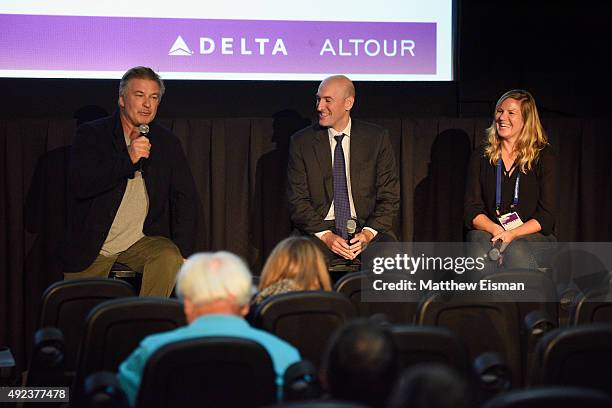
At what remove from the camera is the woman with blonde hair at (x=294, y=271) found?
3.05m

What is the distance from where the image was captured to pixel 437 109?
5918 mm

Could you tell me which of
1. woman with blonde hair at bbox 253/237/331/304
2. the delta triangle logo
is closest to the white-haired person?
woman with blonde hair at bbox 253/237/331/304

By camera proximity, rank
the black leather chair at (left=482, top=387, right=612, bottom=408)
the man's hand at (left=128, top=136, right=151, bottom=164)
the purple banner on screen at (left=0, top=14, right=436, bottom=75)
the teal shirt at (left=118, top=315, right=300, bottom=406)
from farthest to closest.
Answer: the purple banner on screen at (left=0, top=14, right=436, bottom=75), the man's hand at (left=128, top=136, right=151, bottom=164), the teal shirt at (left=118, top=315, right=300, bottom=406), the black leather chair at (left=482, top=387, right=612, bottom=408)

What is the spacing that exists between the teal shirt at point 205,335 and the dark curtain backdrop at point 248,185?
3.22 metres

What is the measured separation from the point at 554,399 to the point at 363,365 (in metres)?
0.37

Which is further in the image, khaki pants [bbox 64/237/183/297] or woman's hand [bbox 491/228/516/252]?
woman's hand [bbox 491/228/516/252]

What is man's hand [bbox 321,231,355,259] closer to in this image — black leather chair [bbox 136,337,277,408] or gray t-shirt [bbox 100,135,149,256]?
gray t-shirt [bbox 100,135,149,256]

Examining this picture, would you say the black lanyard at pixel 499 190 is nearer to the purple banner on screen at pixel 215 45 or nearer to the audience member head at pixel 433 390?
the purple banner on screen at pixel 215 45

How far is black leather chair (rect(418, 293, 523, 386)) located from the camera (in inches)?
122

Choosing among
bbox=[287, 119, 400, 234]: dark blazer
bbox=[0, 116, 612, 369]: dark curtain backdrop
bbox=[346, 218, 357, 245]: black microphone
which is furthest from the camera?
bbox=[0, 116, 612, 369]: dark curtain backdrop

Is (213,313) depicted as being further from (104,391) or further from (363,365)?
(363,365)

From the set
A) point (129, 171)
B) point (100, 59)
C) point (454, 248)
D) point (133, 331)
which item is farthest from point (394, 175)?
point (133, 331)

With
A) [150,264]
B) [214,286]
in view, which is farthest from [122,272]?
[214,286]

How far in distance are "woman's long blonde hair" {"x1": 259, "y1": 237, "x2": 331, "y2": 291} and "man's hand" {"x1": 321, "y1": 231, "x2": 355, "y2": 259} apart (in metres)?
1.71
